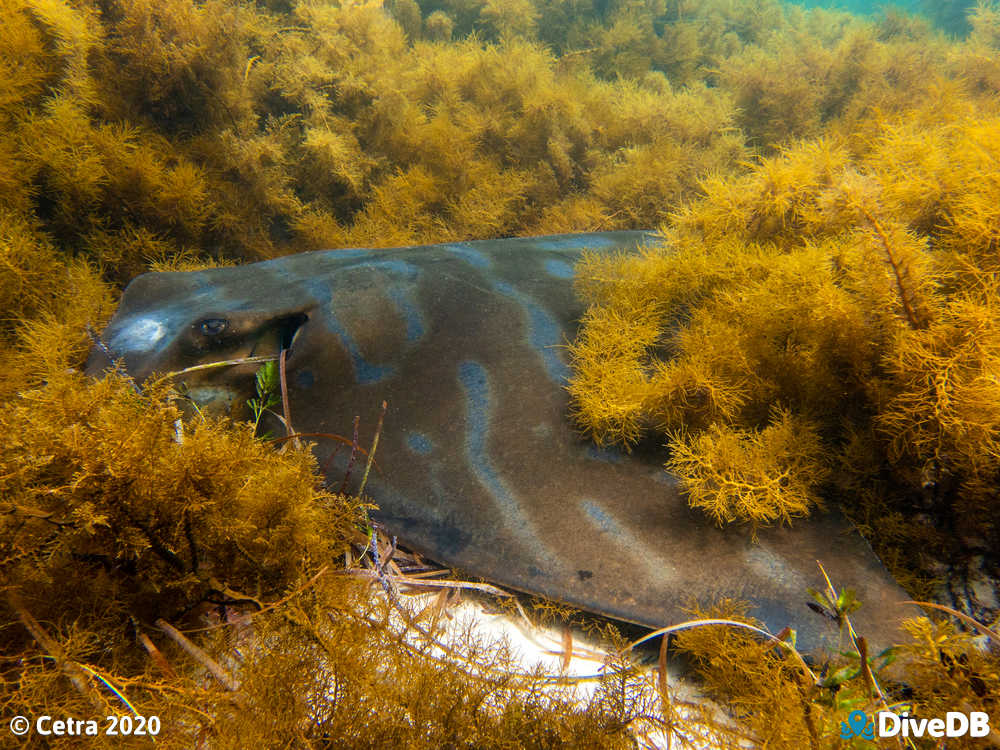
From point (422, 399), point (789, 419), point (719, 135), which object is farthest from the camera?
point (719, 135)

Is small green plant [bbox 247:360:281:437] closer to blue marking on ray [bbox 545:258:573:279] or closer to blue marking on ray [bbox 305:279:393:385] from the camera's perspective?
blue marking on ray [bbox 305:279:393:385]

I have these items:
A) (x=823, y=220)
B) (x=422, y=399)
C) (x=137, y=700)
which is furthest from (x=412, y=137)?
(x=137, y=700)

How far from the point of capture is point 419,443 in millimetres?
2279

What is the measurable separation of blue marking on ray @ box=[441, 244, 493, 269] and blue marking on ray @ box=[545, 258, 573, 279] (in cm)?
43

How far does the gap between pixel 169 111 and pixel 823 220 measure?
515cm

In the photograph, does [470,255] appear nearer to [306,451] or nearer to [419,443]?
[419,443]

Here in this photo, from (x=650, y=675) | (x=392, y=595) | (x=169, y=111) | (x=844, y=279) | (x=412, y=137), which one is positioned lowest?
(x=650, y=675)

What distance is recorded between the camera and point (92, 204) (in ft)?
12.3

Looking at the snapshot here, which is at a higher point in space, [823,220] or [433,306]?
[823,220]

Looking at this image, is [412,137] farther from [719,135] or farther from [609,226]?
[719,135]

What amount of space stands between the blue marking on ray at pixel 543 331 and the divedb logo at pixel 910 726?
5.41 feet

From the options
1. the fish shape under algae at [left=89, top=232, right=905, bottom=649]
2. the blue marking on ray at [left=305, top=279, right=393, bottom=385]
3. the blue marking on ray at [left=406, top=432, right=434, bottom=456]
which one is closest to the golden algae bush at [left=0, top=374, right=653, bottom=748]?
the fish shape under algae at [left=89, top=232, right=905, bottom=649]

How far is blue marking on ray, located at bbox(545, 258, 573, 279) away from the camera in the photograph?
10.6ft

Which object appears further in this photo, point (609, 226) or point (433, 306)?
point (609, 226)
